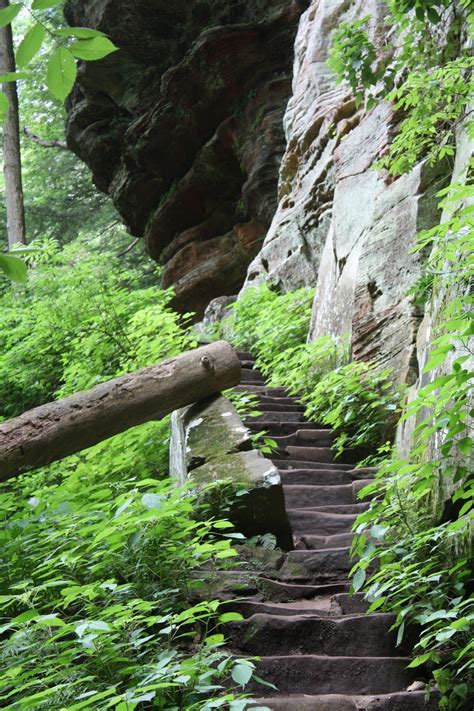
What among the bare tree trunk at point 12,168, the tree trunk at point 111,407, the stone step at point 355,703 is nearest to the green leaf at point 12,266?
the stone step at point 355,703

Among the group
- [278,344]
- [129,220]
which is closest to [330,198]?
[278,344]

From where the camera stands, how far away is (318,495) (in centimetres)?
579

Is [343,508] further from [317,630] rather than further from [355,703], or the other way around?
[355,703]

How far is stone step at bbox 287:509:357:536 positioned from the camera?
5.16 m

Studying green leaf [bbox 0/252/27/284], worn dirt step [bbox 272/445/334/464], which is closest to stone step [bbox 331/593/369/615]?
worn dirt step [bbox 272/445/334/464]

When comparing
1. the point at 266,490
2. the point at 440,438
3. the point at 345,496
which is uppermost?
the point at 440,438

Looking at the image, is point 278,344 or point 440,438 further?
point 278,344

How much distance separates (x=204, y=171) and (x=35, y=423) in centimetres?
1396

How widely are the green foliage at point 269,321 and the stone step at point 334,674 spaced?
6453 millimetres

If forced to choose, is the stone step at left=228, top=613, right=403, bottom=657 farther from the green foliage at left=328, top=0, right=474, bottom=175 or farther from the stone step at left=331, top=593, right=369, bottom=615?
the green foliage at left=328, top=0, right=474, bottom=175

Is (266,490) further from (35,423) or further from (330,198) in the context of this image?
(330,198)

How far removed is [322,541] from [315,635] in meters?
1.25

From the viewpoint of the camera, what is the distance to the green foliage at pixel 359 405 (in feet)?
21.6

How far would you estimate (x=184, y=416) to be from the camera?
6.09 meters
